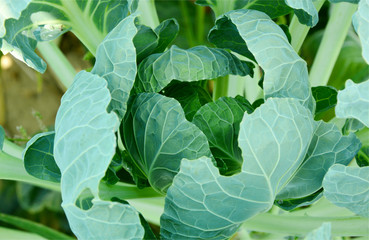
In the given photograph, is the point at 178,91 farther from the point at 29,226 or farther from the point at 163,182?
the point at 29,226

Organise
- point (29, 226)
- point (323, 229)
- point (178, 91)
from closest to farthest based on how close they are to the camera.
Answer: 1. point (323, 229)
2. point (178, 91)
3. point (29, 226)

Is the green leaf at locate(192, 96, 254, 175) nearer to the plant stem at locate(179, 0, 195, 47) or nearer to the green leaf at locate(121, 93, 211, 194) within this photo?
the green leaf at locate(121, 93, 211, 194)

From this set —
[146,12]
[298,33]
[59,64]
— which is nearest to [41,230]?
[59,64]

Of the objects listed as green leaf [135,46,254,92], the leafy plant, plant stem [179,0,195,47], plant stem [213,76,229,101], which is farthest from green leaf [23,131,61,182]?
plant stem [179,0,195,47]

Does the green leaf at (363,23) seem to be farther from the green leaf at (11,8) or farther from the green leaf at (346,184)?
the green leaf at (11,8)

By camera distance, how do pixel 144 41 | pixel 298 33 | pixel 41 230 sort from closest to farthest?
pixel 144 41 < pixel 298 33 < pixel 41 230

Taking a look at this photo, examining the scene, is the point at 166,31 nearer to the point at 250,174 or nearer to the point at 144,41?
the point at 144,41

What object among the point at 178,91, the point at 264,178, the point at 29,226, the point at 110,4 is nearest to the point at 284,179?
the point at 264,178
